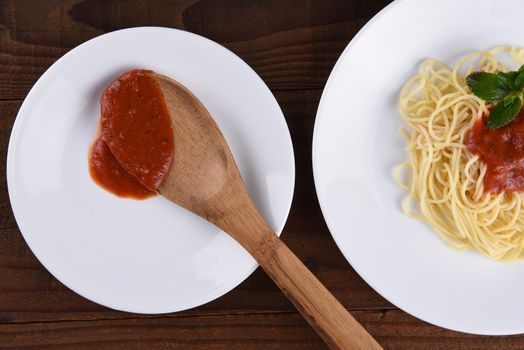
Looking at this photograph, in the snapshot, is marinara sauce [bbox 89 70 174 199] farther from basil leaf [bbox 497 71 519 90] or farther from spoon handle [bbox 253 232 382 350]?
basil leaf [bbox 497 71 519 90]

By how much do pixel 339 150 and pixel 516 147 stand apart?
0.55 m

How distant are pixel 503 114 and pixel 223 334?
3.97 feet

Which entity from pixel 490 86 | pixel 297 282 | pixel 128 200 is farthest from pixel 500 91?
pixel 128 200

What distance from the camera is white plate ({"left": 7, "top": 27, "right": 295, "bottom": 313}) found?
1.81m

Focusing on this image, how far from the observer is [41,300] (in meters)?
2.00

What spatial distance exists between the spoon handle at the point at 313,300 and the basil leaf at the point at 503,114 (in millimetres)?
760

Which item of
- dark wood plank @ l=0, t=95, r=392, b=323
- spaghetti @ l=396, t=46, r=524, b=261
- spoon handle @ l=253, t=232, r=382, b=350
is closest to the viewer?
spoon handle @ l=253, t=232, r=382, b=350

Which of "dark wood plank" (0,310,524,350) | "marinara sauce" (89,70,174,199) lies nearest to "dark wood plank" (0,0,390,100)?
"marinara sauce" (89,70,174,199)

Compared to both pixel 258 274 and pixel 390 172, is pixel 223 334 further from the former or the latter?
pixel 390 172

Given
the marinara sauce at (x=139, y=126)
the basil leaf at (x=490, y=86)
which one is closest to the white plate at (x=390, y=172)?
the basil leaf at (x=490, y=86)

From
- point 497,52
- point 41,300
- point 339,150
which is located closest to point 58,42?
point 41,300

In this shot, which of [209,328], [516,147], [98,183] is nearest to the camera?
[516,147]

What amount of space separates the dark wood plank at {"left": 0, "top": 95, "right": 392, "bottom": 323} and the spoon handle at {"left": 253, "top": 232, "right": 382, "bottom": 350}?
0.73 ft

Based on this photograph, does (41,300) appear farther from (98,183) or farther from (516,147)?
(516,147)
